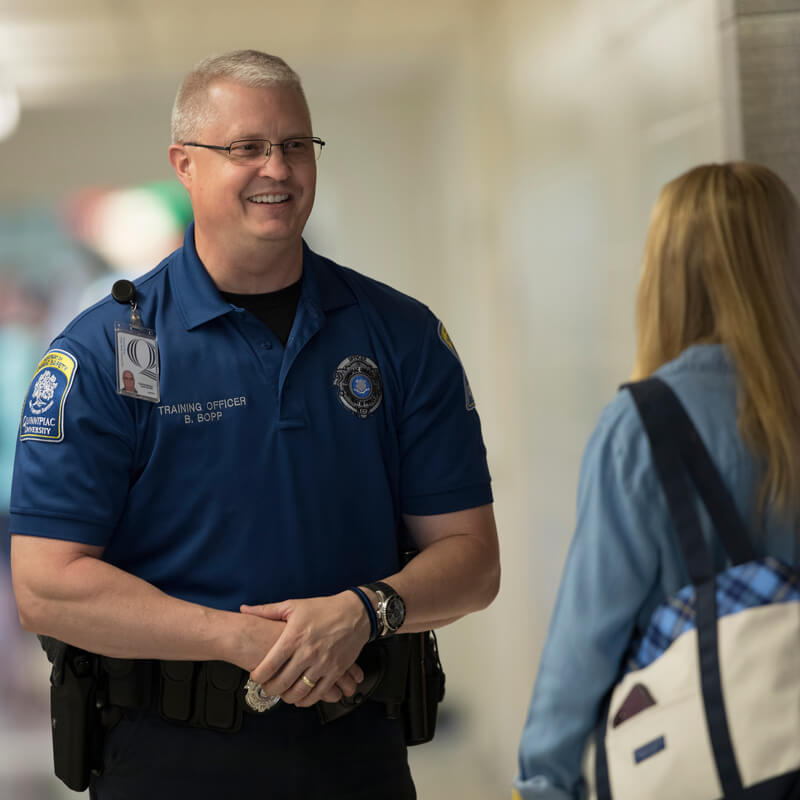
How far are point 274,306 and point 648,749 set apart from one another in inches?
30.1

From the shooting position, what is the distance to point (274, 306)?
1.49m

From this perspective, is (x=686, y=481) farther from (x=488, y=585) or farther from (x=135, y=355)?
(x=135, y=355)

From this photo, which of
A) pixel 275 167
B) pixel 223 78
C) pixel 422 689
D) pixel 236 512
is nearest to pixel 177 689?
pixel 236 512

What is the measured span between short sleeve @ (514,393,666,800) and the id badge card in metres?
0.58

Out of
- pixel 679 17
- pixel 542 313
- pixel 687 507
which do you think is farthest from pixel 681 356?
pixel 542 313

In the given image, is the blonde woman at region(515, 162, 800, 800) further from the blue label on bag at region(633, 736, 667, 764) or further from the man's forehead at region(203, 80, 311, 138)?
the man's forehead at region(203, 80, 311, 138)

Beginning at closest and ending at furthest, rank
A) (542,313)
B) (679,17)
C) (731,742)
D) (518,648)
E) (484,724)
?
(731,742) < (679,17) < (542,313) < (518,648) < (484,724)

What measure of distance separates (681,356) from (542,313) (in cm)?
218

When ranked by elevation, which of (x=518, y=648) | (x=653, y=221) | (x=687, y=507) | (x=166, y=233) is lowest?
(x=518, y=648)

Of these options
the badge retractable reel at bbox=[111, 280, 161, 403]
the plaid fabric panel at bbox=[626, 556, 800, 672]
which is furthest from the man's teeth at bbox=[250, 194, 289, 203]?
the plaid fabric panel at bbox=[626, 556, 800, 672]

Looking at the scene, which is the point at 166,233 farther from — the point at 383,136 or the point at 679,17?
the point at 679,17

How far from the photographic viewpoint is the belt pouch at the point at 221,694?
1351mm

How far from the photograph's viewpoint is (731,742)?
1100 millimetres

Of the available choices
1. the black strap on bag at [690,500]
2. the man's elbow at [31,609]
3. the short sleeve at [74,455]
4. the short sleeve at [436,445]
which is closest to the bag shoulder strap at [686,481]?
the black strap on bag at [690,500]
